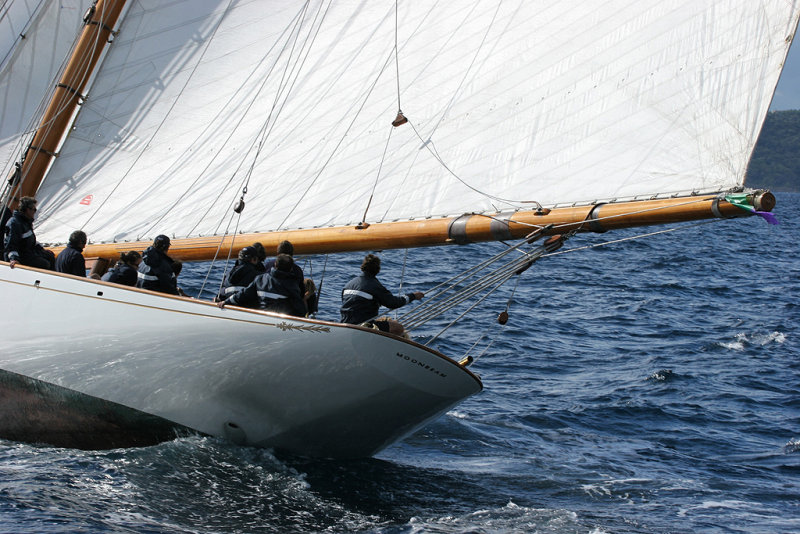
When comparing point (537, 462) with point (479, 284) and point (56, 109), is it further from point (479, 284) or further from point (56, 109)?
point (56, 109)

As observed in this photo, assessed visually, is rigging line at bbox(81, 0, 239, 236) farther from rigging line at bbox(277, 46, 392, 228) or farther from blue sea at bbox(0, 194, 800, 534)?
blue sea at bbox(0, 194, 800, 534)

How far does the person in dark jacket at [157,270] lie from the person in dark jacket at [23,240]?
61.8 inches

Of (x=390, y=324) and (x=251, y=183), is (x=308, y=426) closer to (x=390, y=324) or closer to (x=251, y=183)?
(x=390, y=324)

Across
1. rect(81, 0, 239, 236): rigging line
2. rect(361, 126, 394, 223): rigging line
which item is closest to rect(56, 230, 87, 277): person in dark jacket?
rect(81, 0, 239, 236): rigging line

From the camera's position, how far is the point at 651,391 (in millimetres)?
14109

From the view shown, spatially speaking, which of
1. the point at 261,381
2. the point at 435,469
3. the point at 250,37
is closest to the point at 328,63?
the point at 250,37

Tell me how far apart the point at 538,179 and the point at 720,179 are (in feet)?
5.83

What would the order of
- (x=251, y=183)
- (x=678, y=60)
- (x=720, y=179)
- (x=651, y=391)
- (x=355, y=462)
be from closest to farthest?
(x=720, y=179), (x=678, y=60), (x=355, y=462), (x=251, y=183), (x=651, y=391)

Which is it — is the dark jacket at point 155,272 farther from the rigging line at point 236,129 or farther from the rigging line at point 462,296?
the rigging line at point 462,296

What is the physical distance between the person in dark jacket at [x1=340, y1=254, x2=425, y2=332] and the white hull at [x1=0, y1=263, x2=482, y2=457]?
2.83ft

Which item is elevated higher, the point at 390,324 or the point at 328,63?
the point at 328,63

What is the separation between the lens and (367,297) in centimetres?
929

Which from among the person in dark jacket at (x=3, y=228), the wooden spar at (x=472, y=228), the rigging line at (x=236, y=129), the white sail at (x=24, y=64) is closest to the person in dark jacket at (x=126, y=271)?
the wooden spar at (x=472, y=228)

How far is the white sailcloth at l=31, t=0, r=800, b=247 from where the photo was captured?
26.8 feet
